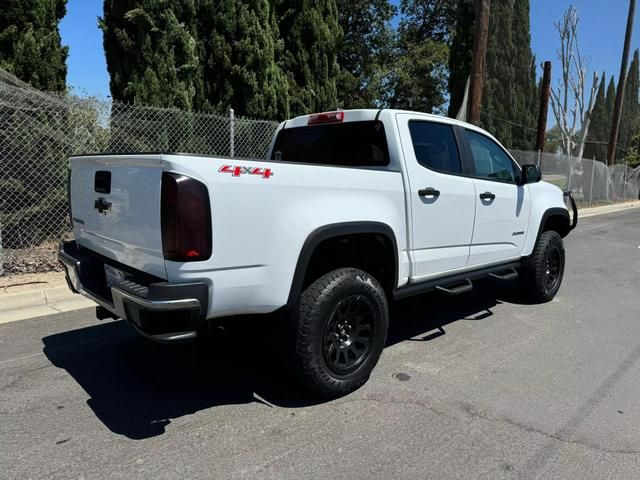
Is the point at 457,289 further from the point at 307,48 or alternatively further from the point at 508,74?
the point at 508,74

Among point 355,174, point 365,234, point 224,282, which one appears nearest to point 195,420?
point 224,282

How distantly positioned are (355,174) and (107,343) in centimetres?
267

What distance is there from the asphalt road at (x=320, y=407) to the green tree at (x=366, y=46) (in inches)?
806

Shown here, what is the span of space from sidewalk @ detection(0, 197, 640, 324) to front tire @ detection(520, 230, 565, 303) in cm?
485

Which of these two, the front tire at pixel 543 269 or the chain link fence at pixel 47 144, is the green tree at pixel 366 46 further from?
the front tire at pixel 543 269

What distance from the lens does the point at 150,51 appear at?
30.5 feet

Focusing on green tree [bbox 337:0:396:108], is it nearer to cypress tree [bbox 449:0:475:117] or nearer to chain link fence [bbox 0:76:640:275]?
cypress tree [bbox 449:0:475:117]

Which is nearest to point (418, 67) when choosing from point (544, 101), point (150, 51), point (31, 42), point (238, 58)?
point (544, 101)

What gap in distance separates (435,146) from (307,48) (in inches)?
459

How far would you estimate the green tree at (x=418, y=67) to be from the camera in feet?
81.8

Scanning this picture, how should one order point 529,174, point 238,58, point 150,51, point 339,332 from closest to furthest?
1. point 339,332
2. point 529,174
3. point 150,51
4. point 238,58

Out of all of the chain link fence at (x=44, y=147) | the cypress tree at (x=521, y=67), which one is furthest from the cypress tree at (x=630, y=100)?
the chain link fence at (x=44, y=147)

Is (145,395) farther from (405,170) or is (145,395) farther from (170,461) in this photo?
(405,170)

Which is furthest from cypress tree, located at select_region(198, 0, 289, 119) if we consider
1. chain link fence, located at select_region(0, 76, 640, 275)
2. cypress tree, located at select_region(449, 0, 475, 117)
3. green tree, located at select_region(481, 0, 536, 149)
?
green tree, located at select_region(481, 0, 536, 149)
